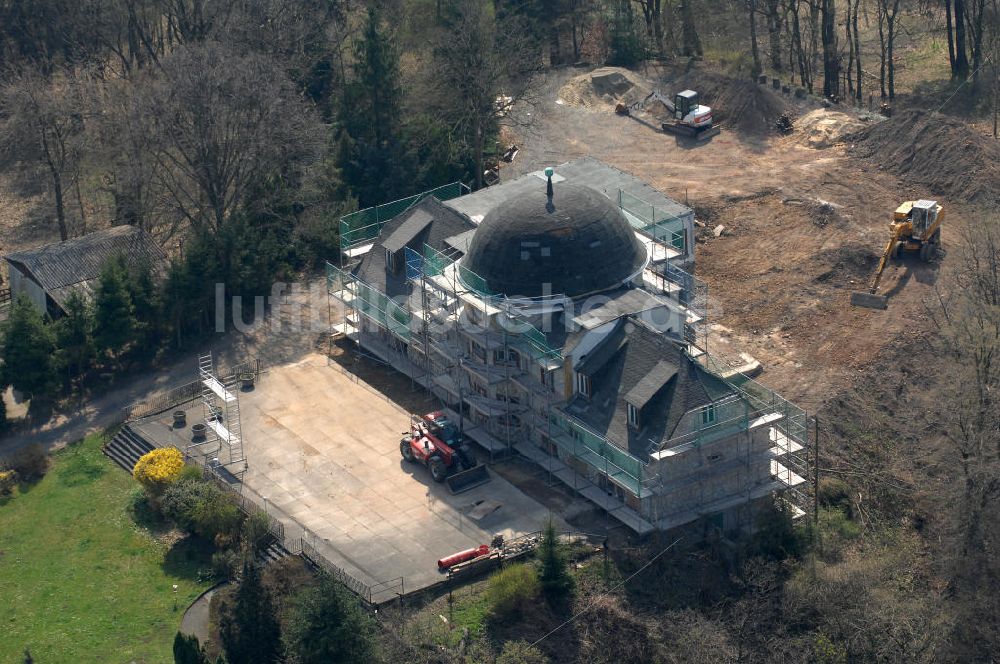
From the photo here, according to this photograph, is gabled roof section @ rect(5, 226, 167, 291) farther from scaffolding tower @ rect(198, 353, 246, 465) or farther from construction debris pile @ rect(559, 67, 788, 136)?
construction debris pile @ rect(559, 67, 788, 136)

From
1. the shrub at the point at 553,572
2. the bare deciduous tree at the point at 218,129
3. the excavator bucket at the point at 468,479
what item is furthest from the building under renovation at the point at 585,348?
the bare deciduous tree at the point at 218,129

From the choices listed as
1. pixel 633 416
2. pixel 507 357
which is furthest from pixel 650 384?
pixel 507 357

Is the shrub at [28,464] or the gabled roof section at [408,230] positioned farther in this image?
the gabled roof section at [408,230]

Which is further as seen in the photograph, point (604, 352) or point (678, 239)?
point (678, 239)

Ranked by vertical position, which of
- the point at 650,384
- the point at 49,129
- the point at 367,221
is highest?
the point at 49,129

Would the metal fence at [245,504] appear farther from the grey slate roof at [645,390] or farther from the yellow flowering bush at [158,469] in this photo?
the grey slate roof at [645,390]

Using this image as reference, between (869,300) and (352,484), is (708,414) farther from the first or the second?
(869,300)
